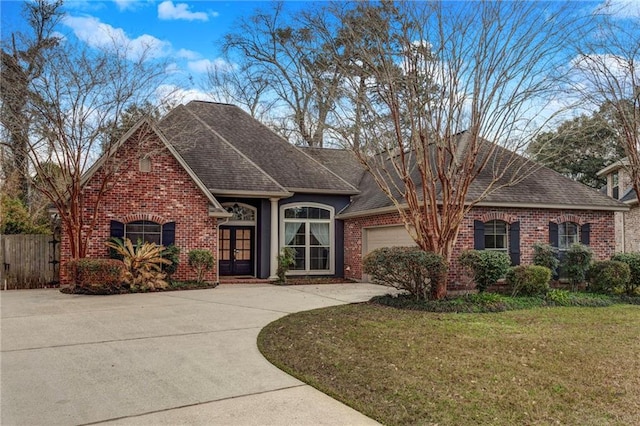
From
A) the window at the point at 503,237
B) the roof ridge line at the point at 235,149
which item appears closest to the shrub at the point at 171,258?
the roof ridge line at the point at 235,149

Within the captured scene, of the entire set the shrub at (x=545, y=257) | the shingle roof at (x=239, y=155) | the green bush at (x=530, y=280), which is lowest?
the green bush at (x=530, y=280)

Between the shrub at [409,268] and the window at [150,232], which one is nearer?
the shrub at [409,268]

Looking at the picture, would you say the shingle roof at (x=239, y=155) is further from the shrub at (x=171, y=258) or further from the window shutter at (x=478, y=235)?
the window shutter at (x=478, y=235)

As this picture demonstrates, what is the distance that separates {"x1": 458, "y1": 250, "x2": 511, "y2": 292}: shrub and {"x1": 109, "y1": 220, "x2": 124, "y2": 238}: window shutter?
368 inches

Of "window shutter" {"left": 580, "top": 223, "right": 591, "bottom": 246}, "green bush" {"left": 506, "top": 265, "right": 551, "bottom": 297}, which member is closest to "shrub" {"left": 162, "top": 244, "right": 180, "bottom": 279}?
"green bush" {"left": 506, "top": 265, "right": 551, "bottom": 297}

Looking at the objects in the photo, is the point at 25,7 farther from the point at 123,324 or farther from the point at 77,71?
the point at 123,324

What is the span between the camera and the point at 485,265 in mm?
11406

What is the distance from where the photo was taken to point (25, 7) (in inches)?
616

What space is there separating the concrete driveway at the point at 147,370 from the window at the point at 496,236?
6301 mm

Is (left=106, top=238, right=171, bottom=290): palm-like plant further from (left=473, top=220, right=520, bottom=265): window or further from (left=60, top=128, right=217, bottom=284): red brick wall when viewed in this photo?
(left=473, top=220, right=520, bottom=265): window

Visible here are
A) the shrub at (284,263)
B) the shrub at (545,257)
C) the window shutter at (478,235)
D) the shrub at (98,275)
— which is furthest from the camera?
the shrub at (284,263)

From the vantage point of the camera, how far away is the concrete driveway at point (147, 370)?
169 inches

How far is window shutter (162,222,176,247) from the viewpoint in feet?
46.1

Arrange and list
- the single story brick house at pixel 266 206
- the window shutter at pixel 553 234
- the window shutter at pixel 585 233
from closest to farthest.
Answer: the single story brick house at pixel 266 206 → the window shutter at pixel 553 234 → the window shutter at pixel 585 233
